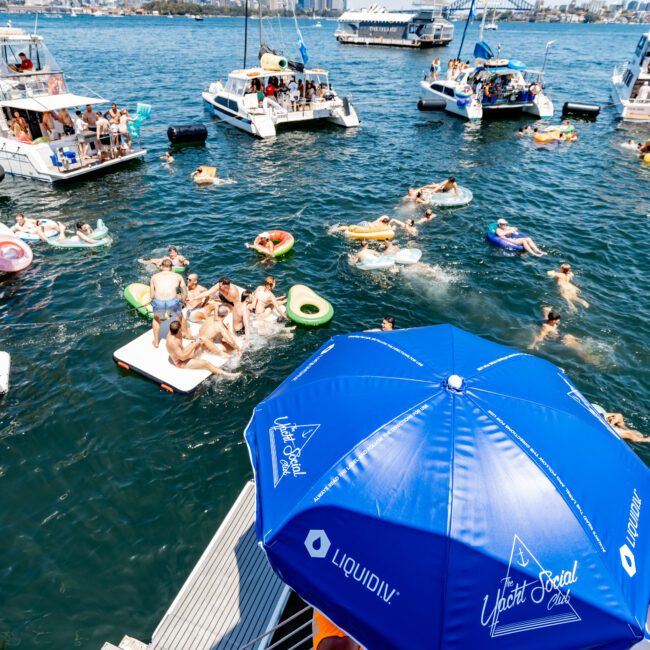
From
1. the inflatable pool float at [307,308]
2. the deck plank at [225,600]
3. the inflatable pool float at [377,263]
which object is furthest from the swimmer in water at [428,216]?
the deck plank at [225,600]

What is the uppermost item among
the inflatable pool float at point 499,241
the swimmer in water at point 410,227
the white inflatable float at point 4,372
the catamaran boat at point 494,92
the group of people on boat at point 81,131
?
the catamaran boat at point 494,92

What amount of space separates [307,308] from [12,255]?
9221 mm

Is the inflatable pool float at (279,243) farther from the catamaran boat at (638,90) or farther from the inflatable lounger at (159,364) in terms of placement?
the catamaran boat at (638,90)

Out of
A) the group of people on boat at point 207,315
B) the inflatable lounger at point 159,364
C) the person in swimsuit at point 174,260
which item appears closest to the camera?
the inflatable lounger at point 159,364

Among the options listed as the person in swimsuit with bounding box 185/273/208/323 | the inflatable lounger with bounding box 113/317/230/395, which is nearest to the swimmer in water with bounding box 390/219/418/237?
the person in swimsuit with bounding box 185/273/208/323

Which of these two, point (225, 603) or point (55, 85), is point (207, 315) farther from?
point (55, 85)

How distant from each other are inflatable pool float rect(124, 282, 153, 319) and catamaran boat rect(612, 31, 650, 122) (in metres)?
35.5

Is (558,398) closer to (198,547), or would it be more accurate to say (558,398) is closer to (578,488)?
(578,488)

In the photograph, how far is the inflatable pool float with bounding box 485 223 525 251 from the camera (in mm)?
15750

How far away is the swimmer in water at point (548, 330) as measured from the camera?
38.1 feet

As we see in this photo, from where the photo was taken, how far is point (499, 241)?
15922 mm

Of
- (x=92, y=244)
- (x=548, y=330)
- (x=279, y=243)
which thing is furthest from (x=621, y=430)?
(x=92, y=244)

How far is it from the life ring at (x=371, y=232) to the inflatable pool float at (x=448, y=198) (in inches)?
154

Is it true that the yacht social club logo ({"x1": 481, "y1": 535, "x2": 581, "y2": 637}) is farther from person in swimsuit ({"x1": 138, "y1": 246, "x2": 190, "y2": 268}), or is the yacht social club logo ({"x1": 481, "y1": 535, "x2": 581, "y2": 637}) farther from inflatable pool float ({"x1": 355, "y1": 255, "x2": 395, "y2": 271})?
person in swimsuit ({"x1": 138, "y1": 246, "x2": 190, "y2": 268})
